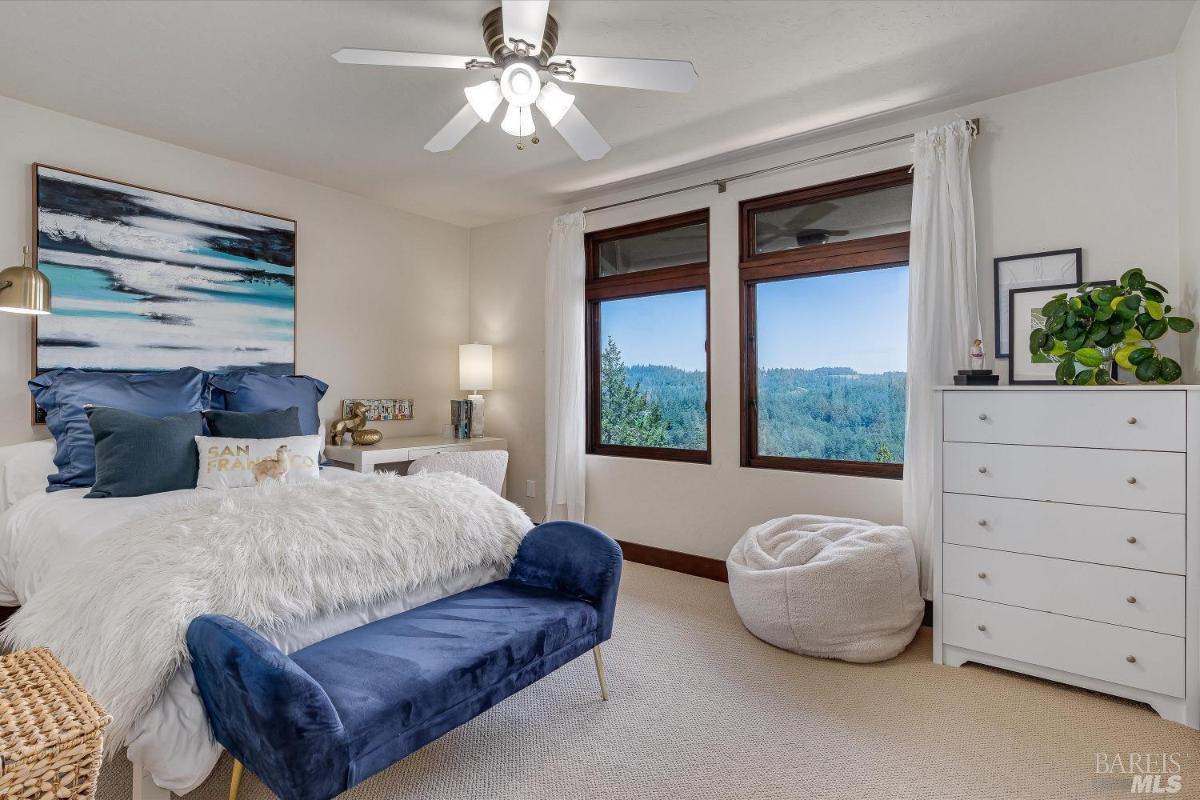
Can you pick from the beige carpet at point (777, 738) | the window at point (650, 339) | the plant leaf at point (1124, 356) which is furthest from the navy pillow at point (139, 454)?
the plant leaf at point (1124, 356)

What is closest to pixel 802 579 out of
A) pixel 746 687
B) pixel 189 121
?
pixel 746 687

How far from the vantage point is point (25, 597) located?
7.25 ft

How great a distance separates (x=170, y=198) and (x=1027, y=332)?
176 inches

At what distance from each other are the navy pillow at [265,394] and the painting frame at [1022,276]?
3541mm

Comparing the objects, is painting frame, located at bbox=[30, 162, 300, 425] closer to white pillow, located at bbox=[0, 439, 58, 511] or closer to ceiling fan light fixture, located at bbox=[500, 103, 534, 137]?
white pillow, located at bbox=[0, 439, 58, 511]

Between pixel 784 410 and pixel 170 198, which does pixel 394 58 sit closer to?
pixel 170 198

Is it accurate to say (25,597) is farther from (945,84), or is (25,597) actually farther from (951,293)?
(945,84)

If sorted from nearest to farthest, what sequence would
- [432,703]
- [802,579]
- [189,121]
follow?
[432,703] < [802,579] < [189,121]

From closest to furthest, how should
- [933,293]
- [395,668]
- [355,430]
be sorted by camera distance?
[395,668] < [933,293] < [355,430]

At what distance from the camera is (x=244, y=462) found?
2723 mm

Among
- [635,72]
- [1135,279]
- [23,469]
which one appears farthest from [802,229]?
[23,469]

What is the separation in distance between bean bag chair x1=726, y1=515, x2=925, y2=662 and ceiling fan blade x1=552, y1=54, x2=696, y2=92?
200cm

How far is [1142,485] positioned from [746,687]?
5.32 feet

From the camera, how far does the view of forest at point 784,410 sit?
321 cm
